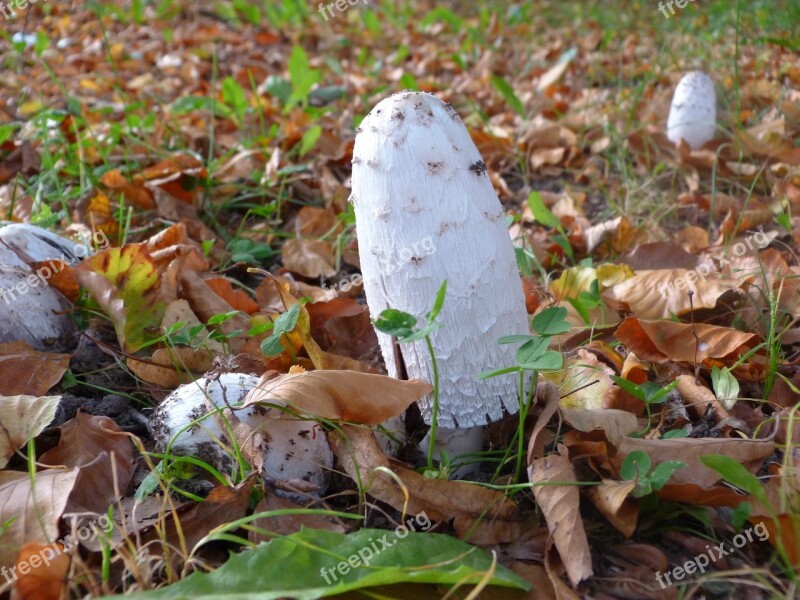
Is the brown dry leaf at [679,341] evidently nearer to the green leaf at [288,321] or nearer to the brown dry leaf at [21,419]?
the green leaf at [288,321]

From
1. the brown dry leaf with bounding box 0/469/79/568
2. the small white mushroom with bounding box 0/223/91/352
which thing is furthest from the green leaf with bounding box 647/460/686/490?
the small white mushroom with bounding box 0/223/91/352

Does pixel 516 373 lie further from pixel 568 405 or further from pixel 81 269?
pixel 81 269

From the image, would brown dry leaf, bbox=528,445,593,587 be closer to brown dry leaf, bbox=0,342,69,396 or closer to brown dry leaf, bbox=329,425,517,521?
brown dry leaf, bbox=329,425,517,521

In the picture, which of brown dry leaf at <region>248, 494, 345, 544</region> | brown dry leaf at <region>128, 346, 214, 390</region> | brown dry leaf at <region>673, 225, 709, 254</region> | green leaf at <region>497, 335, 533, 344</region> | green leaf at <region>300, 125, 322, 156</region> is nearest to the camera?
brown dry leaf at <region>248, 494, 345, 544</region>

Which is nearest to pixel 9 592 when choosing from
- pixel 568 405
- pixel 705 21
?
pixel 568 405

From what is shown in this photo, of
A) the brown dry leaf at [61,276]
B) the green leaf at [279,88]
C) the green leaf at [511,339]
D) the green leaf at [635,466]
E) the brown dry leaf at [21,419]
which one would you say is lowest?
the green leaf at [635,466]

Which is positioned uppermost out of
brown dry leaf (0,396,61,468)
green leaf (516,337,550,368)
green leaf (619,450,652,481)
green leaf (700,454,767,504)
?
brown dry leaf (0,396,61,468)

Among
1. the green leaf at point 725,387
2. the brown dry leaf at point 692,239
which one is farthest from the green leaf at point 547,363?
the brown dry leaf at point 692,239

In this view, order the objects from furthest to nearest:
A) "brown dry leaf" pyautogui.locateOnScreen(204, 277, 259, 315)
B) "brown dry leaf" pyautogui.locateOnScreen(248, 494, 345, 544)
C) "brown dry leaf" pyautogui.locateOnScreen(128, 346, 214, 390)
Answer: "brown dry leaf" pyautogui.locateOnScreen(204, 277, 259, 315) < "brown dry leaf" pyautogui.locateOnScreen(128, 346, 214, 390) < "brown dry leaf" pyautogui.locateOnScreen(248, 494, 345, 544)
